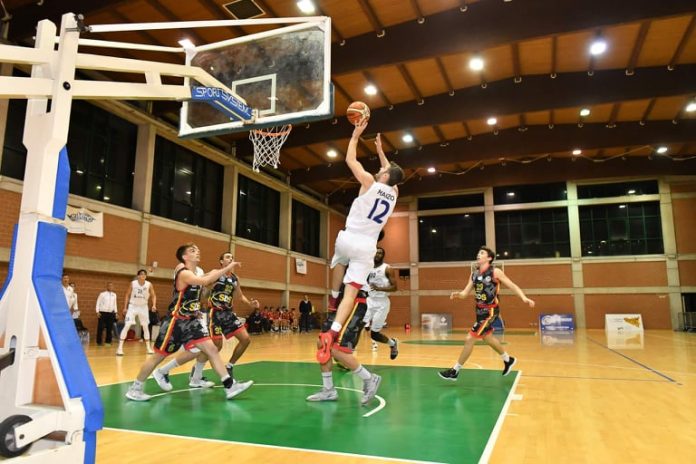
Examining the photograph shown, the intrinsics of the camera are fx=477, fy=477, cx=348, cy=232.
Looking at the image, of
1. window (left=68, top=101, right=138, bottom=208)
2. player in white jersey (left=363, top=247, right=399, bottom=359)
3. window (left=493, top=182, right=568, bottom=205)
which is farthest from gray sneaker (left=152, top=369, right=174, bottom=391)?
window (left=493, top=182, right=568, bottom=205)

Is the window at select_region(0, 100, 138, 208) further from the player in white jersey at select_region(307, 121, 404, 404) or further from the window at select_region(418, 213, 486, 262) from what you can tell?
the window at select_region(418, 213, 486, 262)

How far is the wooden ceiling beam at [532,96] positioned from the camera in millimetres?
14266

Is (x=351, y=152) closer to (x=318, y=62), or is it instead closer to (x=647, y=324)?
(x=318, y=62)

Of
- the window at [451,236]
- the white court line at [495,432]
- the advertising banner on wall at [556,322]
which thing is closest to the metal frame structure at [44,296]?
→ the white court line at [495,432]

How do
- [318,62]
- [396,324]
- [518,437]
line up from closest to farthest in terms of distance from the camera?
[518,437], [318,62], [396,324]

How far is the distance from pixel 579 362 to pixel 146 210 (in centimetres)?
1316

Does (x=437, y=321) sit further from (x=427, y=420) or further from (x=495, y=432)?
(x=495, y=432)

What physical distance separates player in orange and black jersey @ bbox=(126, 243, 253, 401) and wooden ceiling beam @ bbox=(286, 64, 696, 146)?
465 inches

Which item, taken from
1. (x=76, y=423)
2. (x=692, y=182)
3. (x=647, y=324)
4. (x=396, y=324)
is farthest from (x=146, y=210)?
(x=692, y=182)

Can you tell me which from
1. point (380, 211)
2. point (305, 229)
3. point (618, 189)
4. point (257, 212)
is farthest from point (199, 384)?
point (618, 189)

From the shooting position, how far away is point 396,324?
28.3m

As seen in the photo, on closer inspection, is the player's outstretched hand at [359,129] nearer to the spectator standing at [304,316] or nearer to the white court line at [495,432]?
the white court line at [495,432]

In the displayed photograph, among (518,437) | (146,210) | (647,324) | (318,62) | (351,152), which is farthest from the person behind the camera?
(647,324)

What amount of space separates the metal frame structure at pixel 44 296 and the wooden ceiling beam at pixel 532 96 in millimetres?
14094
